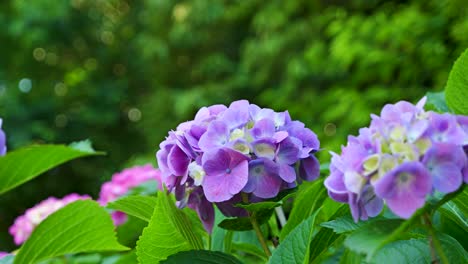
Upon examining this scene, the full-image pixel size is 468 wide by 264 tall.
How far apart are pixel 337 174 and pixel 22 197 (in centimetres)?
758

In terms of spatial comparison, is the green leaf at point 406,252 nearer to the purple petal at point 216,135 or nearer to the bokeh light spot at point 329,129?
the purple petal at point 216,135

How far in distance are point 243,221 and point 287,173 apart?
0.21ft

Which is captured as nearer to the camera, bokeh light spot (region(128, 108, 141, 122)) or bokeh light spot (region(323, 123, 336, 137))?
bokeh light spot (region(323, 123, 336, 137))

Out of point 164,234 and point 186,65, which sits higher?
point 186,65

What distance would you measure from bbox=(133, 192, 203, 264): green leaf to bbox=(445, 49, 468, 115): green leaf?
281 mm

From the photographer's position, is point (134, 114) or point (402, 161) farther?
point (134, 114)

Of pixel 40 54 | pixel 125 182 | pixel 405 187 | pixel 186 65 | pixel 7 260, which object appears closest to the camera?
pixel 405 187

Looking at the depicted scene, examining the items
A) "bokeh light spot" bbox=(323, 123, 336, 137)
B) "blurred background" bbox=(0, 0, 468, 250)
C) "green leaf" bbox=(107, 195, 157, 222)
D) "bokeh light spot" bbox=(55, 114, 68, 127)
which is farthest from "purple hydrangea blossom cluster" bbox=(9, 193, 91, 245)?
"bokeh light spot" bbox=(55, 114, 68, 127)

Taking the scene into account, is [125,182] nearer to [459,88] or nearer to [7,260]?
[7,260]

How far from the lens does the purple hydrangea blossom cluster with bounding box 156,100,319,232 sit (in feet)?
1.75

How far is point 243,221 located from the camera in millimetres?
575

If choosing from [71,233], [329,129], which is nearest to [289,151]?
[71,233]

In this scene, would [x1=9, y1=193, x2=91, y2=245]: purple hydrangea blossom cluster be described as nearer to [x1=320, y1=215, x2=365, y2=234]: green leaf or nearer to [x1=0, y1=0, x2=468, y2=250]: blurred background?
[x1=320, y1=215, x2=365, y2=234]: green leaf

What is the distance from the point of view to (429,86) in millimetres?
4293
